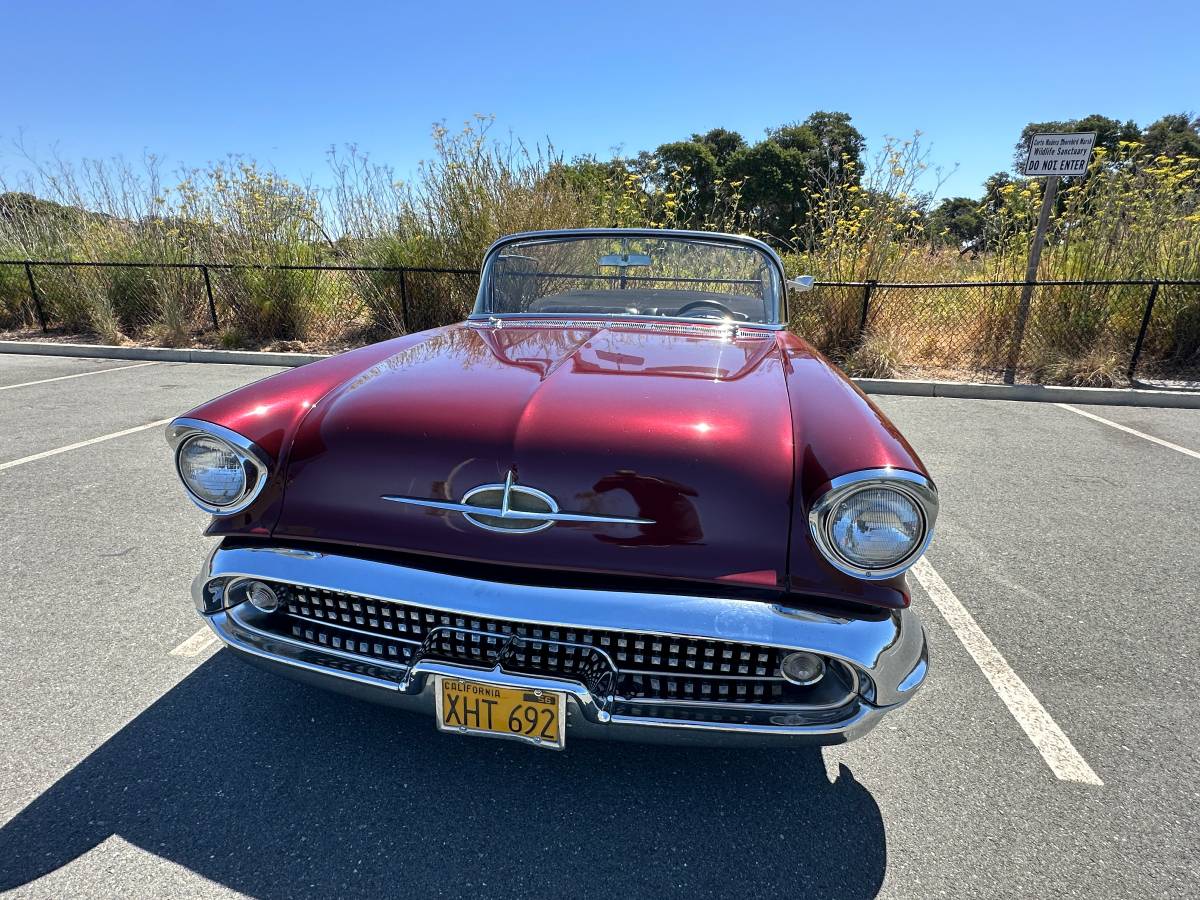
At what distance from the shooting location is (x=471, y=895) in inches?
56.6

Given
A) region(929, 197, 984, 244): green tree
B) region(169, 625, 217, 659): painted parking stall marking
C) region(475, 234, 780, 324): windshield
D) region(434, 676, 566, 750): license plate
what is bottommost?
region(169, 625, 217, 659): painted parking stall marking

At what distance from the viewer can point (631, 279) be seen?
351 centimetres

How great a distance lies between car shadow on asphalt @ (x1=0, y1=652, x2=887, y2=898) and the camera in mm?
1485

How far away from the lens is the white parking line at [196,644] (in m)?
2.27

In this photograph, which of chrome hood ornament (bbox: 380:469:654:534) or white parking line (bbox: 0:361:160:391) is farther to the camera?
white parking line (bbox: 0:361:160:391)

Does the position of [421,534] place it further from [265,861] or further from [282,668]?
[265,861]

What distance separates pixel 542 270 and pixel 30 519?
2859 millimetres

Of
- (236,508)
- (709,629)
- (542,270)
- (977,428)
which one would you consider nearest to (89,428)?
(542,270)

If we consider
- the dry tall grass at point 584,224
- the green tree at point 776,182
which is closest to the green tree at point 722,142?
the green tree at point 776,182

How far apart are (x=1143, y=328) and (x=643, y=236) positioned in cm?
658

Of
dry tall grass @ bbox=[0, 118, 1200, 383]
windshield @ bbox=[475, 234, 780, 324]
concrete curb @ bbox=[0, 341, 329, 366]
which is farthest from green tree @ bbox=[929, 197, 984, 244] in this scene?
concrete curb @ bbox=[0, 341, 329, 366]

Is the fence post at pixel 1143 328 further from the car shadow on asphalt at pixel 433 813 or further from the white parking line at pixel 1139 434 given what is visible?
the car shadow on asphalt at pixel 433 813

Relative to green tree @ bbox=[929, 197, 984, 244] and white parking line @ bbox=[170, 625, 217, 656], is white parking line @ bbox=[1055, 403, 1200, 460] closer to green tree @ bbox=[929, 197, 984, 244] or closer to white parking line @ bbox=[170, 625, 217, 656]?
green tree @ bbox=[929, 197, 984, 244]

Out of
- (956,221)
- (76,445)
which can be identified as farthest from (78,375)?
(956,221)
